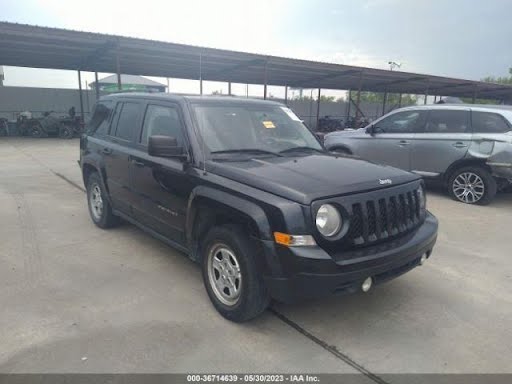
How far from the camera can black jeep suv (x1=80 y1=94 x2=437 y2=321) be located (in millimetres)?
2734

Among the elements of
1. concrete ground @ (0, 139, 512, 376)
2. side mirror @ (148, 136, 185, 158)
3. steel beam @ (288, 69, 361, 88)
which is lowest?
concrete ground @ (0, 139, 512, 376)

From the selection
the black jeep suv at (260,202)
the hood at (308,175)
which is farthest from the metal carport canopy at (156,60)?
the hood at (308,175)

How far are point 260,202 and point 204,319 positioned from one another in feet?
3.77

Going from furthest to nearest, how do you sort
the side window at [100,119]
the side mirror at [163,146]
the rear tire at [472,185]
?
the rear tire at [472,185], the side window at [100,119], the side mirror at [163,146]

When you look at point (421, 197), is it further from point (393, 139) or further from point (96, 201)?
point (393, 139)

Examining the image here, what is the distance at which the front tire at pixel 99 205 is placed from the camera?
5.30 m

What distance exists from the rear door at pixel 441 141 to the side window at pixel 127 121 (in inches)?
224

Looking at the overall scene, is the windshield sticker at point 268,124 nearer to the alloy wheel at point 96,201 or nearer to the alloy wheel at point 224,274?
the alloy wheel at point 224,274

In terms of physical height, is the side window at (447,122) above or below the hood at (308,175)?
above

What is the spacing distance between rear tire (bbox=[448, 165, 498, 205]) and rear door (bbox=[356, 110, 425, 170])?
944mm

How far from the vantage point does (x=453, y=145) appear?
24.4ft

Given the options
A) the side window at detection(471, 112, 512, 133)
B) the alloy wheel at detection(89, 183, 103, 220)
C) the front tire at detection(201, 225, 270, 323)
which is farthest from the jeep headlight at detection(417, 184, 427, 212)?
the side window at detection(471, 112, 512, 133)

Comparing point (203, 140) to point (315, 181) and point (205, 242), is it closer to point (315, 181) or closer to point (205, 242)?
point (205, 242)

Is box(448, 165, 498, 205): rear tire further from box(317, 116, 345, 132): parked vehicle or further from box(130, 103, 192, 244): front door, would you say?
box(317, 116, 345, 132): parked vehicle
